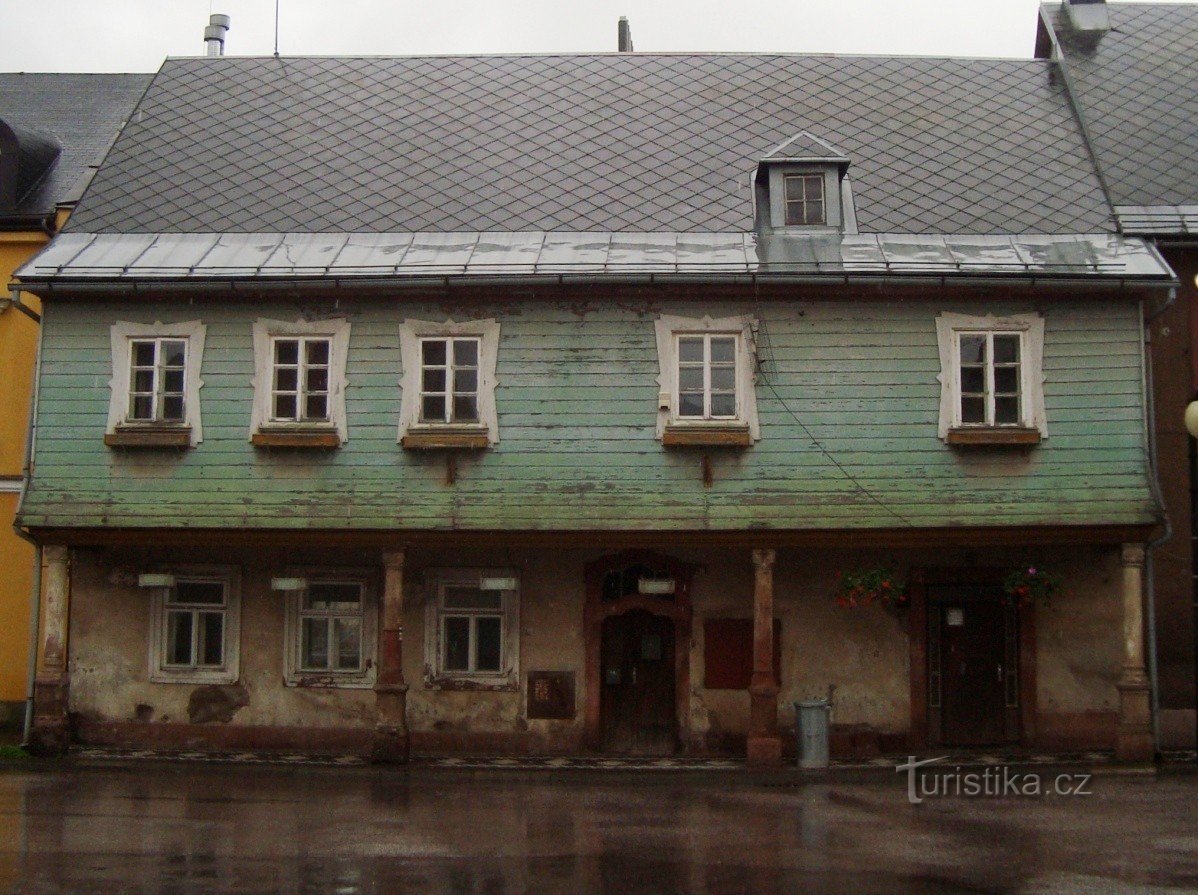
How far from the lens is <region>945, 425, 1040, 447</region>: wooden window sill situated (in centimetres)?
1784

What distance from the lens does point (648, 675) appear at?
1936 cm

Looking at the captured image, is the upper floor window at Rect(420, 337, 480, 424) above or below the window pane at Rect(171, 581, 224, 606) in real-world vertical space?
above

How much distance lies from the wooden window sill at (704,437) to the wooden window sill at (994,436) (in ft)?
8.61

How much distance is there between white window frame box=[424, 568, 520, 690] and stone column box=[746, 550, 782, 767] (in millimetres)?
3310

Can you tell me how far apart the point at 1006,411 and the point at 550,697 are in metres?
7.11

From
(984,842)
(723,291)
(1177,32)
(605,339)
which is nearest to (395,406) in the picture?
(605,339)

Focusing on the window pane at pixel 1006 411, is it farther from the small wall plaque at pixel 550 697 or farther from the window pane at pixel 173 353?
the window pane at pixel 173 353

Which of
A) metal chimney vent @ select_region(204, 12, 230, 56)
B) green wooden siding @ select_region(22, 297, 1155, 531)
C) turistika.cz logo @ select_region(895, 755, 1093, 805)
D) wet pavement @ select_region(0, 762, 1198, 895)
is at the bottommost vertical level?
wet pavement @ select_region(0, 762, 1198, 895)

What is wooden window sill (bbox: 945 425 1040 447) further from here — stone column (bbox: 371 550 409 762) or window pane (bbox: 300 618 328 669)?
window pane (bbox: 300 618 328 669)

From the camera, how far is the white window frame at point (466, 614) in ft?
62.9

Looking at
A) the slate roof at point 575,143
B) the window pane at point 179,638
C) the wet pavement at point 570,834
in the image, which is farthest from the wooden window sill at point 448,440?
the window pane at point 179,638

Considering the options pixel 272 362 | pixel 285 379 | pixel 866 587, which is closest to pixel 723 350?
pixel 866 587

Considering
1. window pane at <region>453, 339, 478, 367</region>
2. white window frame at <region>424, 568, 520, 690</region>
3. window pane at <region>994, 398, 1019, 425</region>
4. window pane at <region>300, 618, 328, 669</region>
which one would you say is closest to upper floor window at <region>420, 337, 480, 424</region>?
window pane at <region>453, 339, 478, 367</region>

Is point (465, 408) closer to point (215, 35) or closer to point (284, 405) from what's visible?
point (284, 405)
